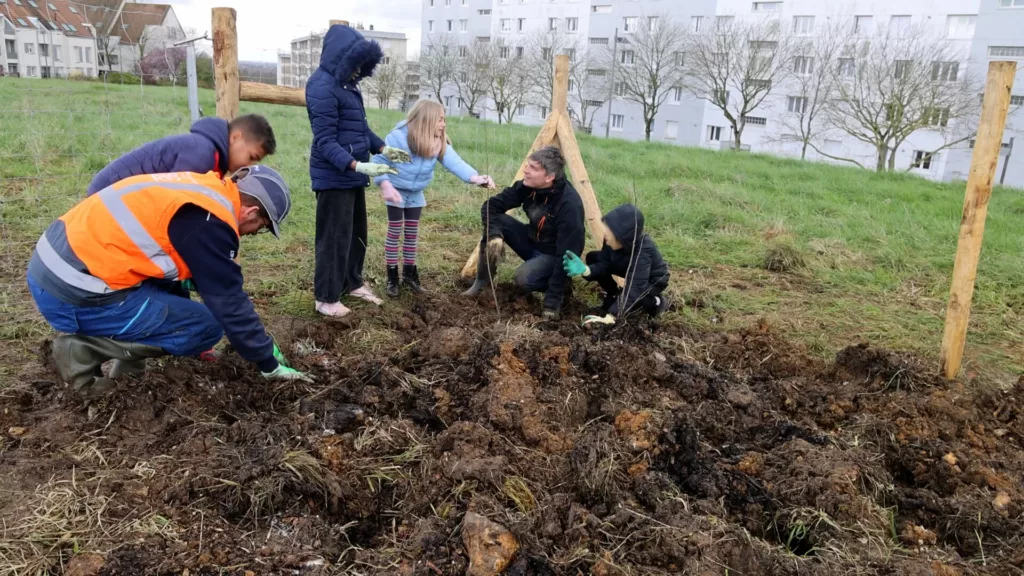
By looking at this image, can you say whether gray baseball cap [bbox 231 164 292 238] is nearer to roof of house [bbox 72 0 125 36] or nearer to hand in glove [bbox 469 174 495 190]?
hand in glove [bbox 469 174 495 190]

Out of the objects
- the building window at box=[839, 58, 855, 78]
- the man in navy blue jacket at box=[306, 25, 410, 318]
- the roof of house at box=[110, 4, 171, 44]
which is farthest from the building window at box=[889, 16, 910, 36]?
the man in navy blue jacket at box=[306, 25, 410, 318]

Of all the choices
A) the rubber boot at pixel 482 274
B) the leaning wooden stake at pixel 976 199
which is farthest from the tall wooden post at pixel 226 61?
the leaning wooden stake at pixel 976 199

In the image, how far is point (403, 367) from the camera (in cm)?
335

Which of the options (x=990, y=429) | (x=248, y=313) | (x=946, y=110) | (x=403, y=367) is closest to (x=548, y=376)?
(x=403, y=367)

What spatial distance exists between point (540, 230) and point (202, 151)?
226 centimetres

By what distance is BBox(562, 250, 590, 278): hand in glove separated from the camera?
421 centimetres

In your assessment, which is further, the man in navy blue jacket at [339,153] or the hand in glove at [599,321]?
the hand in glove at [599,321]

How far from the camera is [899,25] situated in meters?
33.9

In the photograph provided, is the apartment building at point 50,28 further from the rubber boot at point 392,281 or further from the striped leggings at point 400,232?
the rubber boot at point 392,281

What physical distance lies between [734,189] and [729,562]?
7594 millimetres

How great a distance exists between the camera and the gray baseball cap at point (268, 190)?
9.02 feet

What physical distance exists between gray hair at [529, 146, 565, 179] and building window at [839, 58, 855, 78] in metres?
35.8

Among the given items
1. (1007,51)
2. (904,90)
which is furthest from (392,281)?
(1007,51)

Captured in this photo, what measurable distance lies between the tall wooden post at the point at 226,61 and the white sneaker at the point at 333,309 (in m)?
1.25
